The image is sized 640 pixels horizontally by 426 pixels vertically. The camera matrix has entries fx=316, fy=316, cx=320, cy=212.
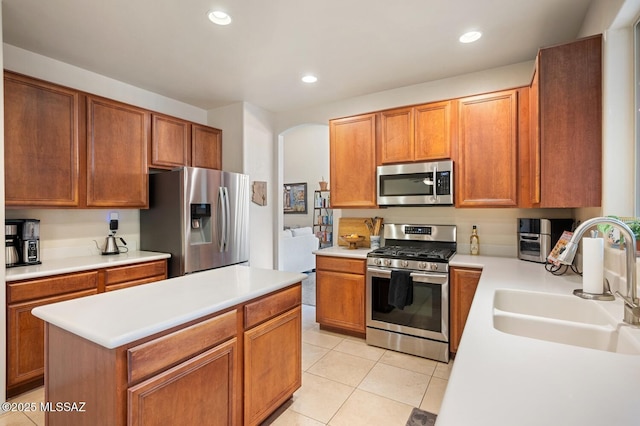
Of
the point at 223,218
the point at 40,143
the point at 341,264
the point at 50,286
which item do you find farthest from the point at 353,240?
the point at 40,143

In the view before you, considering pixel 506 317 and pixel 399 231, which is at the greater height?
pixel 399 231

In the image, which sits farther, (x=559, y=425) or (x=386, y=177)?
(x=386, y=177)

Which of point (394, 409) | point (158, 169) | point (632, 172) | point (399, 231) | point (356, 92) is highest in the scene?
point (356, 92)

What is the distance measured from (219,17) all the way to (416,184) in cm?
214

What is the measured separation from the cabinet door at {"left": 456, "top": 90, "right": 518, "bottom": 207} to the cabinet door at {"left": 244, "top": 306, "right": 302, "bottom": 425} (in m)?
1.92

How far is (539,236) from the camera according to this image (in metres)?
2.60

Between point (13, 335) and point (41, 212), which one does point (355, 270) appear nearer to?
point (13, 335)

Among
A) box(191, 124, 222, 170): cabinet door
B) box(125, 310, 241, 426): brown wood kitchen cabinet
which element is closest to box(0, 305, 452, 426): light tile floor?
box(125, 310, 241, 426): brown wood kitchen cabinet

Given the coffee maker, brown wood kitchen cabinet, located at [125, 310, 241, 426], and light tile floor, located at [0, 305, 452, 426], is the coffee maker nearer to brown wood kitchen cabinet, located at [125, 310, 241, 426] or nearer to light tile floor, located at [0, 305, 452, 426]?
light tile floor, located at [0, 305, 452, 426]

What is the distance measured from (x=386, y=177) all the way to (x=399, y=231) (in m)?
0.63

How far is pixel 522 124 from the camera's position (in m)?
2.64

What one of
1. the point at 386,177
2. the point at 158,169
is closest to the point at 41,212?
the point at 158,169

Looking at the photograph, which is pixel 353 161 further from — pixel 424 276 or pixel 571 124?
pixel 571 124

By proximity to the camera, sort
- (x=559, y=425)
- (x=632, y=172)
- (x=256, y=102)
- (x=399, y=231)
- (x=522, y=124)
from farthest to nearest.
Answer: (x=256, y=102) < (x=399, y=231) < (x=522, y=124) < (x=632, y=172) < (x=559, y=425)
